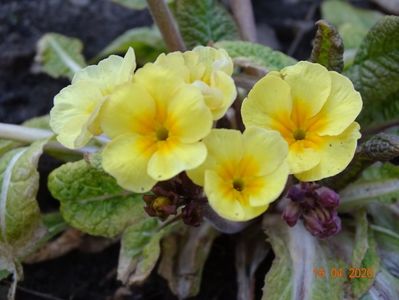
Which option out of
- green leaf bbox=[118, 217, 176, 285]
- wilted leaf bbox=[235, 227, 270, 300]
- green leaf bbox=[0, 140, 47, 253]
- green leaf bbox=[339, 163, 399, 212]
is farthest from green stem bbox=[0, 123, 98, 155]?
green leaf bbox=[339, 163, 399, 212]

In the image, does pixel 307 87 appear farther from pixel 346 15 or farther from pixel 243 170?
pixel 346 15

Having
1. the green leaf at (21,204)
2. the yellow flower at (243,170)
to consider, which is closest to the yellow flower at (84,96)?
the yellow flower at (243,170)

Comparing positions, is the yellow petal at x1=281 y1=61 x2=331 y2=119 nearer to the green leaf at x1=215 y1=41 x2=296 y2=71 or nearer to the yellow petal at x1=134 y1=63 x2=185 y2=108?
the yellow petal at x1=134 y1=63 x2=185 y2=108

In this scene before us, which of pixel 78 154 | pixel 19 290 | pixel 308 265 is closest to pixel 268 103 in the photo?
pixel 308 265

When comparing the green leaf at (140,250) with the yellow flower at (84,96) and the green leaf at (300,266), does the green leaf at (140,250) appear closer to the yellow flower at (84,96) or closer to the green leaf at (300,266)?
the green leaf at (300,266)

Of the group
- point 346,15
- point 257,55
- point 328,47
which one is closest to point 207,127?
point 328,47

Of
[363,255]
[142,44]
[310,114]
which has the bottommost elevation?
[363,255]

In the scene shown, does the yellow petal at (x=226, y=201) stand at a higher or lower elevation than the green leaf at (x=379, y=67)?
higher
